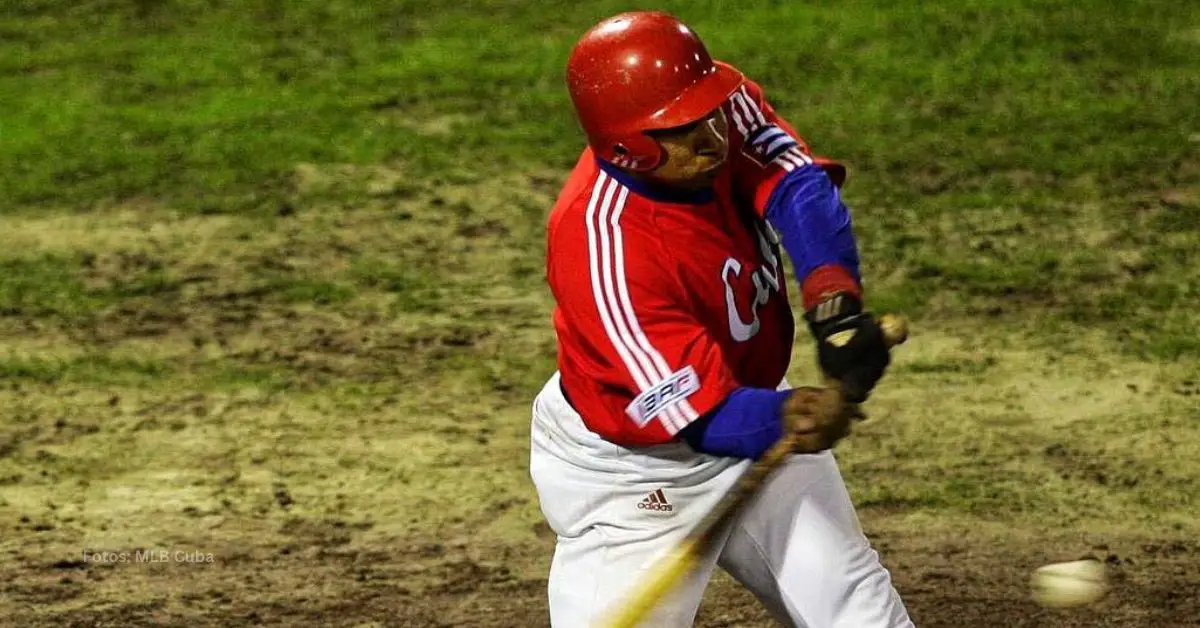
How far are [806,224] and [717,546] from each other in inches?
28.7

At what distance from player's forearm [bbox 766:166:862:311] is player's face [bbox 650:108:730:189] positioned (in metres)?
0.25

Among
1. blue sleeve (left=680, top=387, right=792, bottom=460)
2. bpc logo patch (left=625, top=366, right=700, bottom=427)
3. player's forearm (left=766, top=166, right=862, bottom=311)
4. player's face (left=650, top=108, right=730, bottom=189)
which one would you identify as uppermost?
player's face (left=650, top=108, right=730, bottom=189)

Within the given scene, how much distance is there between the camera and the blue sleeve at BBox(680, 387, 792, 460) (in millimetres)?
3197

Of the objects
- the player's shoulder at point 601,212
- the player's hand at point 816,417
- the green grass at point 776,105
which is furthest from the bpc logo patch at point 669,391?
the green grass at point 776,105

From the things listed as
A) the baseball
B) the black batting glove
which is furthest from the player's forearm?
the baseball

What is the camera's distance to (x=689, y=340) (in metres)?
3.25

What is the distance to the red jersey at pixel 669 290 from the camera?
10.6ft

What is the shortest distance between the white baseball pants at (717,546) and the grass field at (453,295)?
1.38m

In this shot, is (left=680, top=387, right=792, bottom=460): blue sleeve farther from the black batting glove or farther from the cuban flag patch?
the cuban flag patch

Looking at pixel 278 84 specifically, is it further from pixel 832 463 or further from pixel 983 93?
pixel 832 463

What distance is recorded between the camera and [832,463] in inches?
141

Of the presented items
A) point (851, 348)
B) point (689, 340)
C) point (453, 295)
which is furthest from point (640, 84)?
point (453, 295)

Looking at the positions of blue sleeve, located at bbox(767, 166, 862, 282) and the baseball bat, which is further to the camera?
blue sleeve, located at bbox(767, 166, 862, 282)

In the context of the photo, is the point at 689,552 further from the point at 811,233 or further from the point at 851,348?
the point at 811,233
